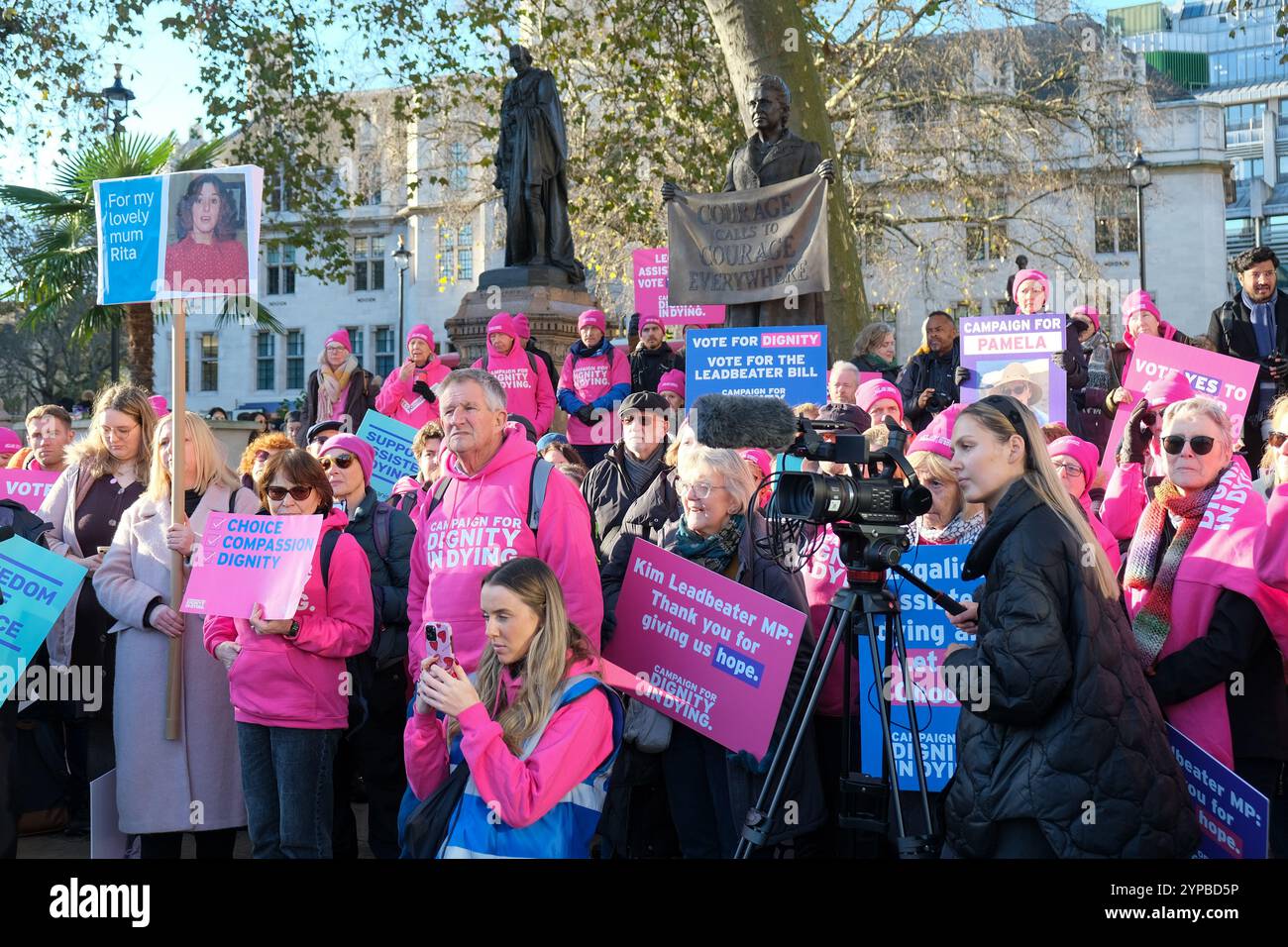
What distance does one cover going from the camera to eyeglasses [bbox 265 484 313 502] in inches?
207

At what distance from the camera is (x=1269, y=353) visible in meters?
8.66

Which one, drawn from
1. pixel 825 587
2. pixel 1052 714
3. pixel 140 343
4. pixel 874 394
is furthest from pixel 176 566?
pixel 140 343

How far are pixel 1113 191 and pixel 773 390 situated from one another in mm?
20025

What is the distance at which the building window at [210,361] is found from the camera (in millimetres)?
56156

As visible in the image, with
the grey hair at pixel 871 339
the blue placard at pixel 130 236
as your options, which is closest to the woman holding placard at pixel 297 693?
the blue placard at pixel 130 236

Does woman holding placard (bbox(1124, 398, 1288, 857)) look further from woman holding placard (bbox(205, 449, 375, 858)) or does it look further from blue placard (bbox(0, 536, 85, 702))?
blue placard (bbox(0, 536, 85, 702))

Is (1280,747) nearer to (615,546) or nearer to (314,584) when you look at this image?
(615,546)

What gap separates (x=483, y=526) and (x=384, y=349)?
166 ft

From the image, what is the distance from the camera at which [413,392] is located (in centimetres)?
1065

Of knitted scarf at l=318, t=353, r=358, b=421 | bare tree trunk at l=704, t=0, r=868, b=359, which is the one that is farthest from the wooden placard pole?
bare tree trunk at l=704, t=0, r=868, b=359

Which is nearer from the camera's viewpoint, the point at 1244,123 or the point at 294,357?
the point at 294,357

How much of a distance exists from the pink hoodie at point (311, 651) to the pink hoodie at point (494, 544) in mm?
333

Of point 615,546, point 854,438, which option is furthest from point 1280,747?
point 615,546

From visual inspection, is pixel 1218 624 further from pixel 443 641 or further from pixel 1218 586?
pixel 443 641
